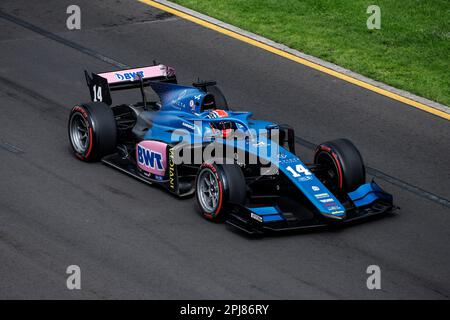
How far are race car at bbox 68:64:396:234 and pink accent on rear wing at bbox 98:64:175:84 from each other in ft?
0.05

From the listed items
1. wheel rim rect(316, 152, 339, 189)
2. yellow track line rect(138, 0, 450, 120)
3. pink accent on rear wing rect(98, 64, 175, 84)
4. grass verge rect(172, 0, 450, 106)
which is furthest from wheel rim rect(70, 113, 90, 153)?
grass verge rect(172, 0, 450, 106)

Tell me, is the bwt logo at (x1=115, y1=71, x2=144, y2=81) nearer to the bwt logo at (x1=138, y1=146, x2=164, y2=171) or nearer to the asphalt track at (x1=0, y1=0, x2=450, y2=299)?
the asphalt track at (x1=0, y1=0, x2=450, y2=299)

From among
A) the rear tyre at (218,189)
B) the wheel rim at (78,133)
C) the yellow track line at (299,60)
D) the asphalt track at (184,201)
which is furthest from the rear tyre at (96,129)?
the yellow track line at (299,60)

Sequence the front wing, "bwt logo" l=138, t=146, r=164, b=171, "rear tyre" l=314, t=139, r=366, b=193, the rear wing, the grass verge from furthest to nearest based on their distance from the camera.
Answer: the grass verge
the rear wing
"bwt logo" l=138, t=146, r=164, b=171
"rear tyre" l=314, t=139, r=366, b=193
the front wing

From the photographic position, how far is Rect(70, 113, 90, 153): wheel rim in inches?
565

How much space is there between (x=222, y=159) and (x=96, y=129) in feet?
6.59

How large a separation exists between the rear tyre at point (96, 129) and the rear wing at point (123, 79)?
519 millimetres

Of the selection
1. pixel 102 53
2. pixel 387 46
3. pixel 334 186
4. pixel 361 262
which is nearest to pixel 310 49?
pixel 387 46

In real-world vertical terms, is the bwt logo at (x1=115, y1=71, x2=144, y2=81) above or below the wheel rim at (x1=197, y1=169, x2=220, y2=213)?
above

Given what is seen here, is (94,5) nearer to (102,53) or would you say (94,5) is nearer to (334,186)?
(102,53)

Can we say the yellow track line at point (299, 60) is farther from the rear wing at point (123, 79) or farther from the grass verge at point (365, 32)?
the rear wing at point (123, 79)

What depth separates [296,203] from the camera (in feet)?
42.6

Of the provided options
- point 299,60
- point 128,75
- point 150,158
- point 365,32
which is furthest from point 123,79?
point 365,32

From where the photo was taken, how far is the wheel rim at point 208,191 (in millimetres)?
12641
